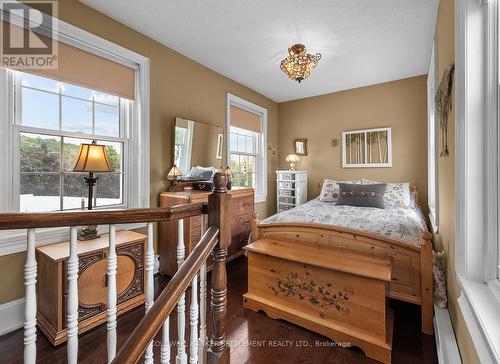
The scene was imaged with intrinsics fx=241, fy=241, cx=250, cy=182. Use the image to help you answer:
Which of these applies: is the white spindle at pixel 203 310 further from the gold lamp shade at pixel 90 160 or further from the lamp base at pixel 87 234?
the lamp base at pixel 87 234

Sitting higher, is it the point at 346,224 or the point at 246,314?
the point at 346,224

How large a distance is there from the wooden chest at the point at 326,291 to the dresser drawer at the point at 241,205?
0.95 m

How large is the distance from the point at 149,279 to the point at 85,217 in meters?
0.34

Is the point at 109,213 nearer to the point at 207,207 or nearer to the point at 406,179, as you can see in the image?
the point at 207,207

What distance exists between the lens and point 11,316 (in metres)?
1.82

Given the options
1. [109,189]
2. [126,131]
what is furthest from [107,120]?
[109,189]

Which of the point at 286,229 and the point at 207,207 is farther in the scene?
the point at 286,229

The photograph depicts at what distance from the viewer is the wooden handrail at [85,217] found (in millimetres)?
698

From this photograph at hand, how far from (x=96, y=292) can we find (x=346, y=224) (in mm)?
2157

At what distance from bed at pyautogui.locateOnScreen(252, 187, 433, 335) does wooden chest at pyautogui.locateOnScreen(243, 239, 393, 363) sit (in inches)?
5.0

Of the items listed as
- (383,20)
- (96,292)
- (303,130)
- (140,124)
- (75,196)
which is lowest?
(96,292)

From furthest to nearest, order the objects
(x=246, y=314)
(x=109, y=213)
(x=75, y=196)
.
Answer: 1. (x=75, y=196)
2. (x=246, y=314)
3. (x=109, y=213)

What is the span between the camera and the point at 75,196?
224cm

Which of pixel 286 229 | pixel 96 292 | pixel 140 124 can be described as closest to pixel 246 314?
pixel 286 229
